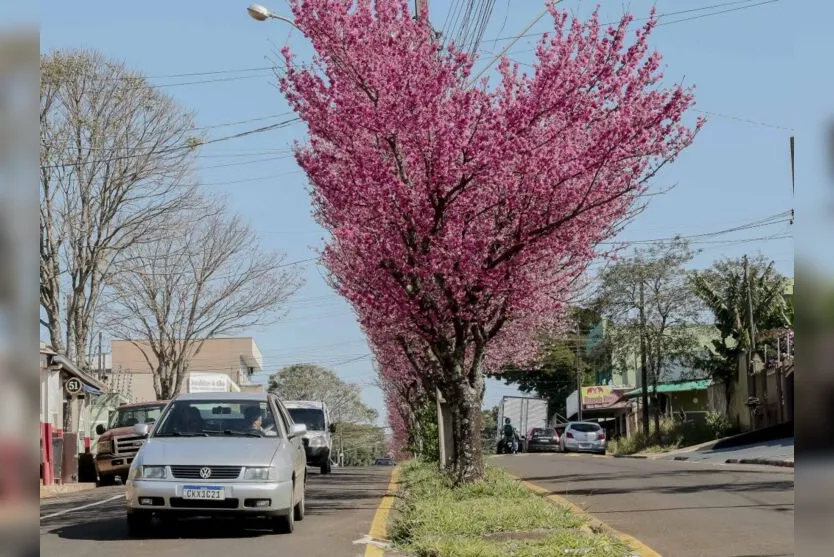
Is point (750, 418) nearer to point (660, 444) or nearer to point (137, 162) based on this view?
point (660, 444)

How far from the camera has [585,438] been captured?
47219 millimetres

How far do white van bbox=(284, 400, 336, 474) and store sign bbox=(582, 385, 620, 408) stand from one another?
1668 inches

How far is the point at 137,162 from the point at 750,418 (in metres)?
26.4

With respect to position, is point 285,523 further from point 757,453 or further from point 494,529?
point 757,453

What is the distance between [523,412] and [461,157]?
47747 mm

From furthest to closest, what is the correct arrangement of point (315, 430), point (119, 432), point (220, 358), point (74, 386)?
point (220, 358) < point (315, 430) < point (74, 386) < point (119, 432)

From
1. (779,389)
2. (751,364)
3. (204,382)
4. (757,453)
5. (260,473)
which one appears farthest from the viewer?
(204,382)

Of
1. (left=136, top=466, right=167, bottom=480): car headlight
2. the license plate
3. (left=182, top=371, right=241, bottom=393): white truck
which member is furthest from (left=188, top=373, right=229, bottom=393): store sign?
the license plate

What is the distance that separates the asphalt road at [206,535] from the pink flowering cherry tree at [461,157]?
270cm

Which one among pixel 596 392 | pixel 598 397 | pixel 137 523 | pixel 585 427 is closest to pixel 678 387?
pixel 598 397

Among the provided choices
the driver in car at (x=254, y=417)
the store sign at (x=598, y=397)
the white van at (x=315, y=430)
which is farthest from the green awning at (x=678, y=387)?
the driver in car at (x=254, y=417)

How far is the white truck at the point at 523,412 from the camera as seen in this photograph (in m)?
61.1
